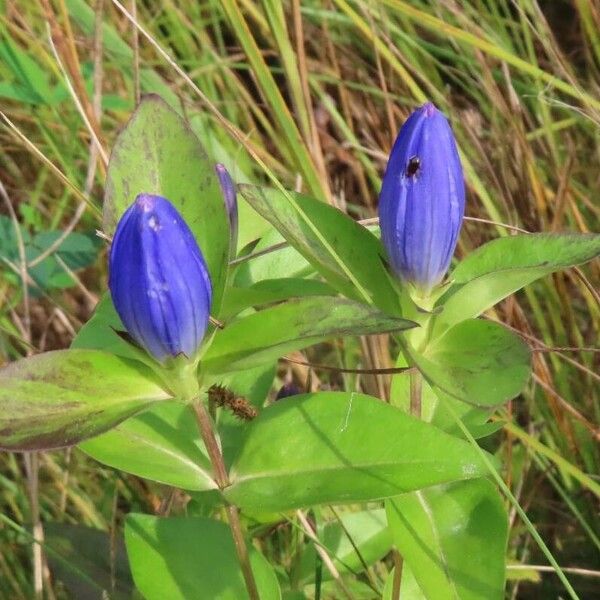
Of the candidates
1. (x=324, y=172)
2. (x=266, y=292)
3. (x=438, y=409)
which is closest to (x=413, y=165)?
(x=266, y=292)

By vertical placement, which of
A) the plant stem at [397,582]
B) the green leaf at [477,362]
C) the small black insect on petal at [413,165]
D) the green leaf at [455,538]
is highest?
the small black insect on petal at [413,165]

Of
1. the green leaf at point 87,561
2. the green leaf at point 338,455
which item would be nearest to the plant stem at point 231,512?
the green leaf at point 338,455

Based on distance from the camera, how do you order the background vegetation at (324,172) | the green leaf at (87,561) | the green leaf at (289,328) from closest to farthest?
the green leaf at (289,328) → the green leaf at (87,561) → the background vegetation at (324,172)

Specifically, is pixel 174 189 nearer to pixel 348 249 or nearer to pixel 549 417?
pixel 348 249

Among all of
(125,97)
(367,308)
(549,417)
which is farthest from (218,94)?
(367,308)

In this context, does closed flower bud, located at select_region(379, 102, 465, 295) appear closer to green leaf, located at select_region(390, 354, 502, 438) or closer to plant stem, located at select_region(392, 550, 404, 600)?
green leaf, located at select_region(390, 354, 502, 438)

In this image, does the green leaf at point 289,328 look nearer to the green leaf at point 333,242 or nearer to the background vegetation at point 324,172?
the green leaf at point 333,242

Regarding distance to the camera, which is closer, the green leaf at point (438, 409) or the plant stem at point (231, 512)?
the plant stem at point (231, 512)

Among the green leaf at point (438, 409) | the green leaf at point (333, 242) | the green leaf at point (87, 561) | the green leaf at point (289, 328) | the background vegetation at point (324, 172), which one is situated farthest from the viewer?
the background vegetation at point (324, 172)
